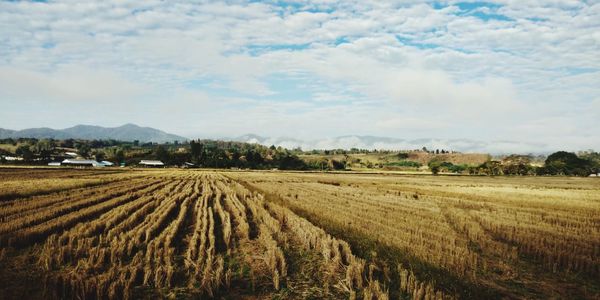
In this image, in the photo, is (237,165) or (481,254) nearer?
(481,254)

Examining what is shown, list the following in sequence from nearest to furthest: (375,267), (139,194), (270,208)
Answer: (375,267) < (270,208) < (139,194)

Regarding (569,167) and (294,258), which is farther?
(569,167)

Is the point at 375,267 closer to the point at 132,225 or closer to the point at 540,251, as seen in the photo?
the point at 540,251

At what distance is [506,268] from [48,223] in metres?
15.4

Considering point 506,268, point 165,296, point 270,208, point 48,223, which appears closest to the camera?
point 165,296

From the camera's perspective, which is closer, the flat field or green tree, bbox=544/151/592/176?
the flat field

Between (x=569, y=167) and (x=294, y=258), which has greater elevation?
(x=569, y=167)

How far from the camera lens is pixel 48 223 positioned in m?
13.9

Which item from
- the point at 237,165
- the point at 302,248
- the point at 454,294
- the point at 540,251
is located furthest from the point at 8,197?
the point at 237,165

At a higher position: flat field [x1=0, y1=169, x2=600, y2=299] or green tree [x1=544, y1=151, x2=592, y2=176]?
green tree [x1=544, y1=151, x2=592, y2=176]

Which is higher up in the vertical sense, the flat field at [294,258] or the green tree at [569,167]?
the green tree at [569,167]

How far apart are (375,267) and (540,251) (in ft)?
19.8

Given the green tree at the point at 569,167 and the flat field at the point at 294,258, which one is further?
the green tree at the point at 569,167

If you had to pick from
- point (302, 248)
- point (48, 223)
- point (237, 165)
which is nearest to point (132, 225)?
point (48, 223)
